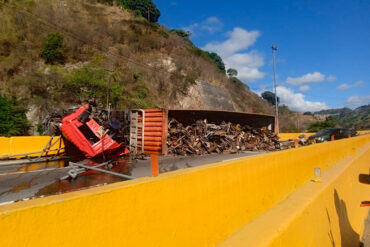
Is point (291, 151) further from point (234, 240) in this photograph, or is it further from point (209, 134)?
point (209, 134)

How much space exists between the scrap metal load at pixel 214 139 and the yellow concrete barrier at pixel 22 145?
18.6 ft

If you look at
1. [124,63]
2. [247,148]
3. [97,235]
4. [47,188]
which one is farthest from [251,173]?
[124,63]

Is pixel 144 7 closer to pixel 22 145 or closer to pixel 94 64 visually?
pixel 94 64

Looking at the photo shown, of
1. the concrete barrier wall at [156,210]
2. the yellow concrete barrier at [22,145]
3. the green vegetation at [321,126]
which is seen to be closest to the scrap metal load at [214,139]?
the yellow concrete barrier at [22,145]

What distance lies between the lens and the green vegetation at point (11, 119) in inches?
571

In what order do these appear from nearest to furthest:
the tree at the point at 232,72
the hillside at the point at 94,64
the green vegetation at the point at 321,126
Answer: the hillside at the point at 94,64 < the green vegetation at the point at 321,126 < the tree at the point at 232,72

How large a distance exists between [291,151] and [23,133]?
55.5 feet

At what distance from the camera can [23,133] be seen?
52.4 ft

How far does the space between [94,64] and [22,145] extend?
56.0 feet

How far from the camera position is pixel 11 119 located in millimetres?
15070

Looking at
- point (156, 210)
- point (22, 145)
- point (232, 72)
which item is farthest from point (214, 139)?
point (232, 72)

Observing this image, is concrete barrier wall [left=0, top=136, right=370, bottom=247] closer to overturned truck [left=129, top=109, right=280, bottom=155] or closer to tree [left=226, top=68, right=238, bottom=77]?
overturned truck [left=129, top=109, right=280, bottom=155]

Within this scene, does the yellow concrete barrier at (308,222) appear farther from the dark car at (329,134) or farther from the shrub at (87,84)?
the shrub at (87,84)

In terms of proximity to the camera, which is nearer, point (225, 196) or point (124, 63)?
point (225, 196)
